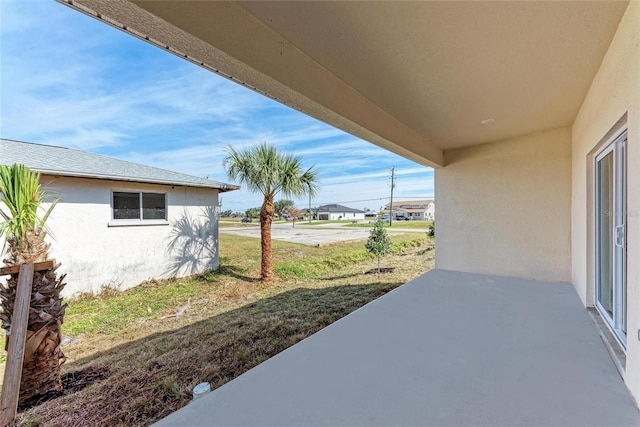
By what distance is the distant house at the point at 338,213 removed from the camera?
41031 millimetres

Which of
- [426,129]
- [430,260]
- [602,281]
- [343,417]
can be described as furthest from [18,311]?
[430,260]

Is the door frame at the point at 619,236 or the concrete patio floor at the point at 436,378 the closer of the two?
the concrete patio floor at the point at 436,378

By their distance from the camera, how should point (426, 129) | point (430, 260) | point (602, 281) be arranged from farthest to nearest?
point (430, 260) < point (426, 129) < point (602, 281)

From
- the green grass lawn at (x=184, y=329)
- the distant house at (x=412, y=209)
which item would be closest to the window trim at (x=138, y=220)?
the green grass lawn at (x=184, y=329)

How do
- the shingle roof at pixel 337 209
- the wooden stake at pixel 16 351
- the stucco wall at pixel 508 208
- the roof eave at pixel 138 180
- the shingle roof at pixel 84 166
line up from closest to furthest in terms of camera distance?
the wooden stake at pixel 16 351
the stucco wall at pixel 508 208
the roof eave at pixel 138 180
the shingle roof at pixel 84 166
the shingle roof at pixel 337 209

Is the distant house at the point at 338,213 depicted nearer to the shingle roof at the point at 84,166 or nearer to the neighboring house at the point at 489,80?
the shingle roof at the point at 84,166

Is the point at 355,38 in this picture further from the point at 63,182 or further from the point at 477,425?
the point at 63,182

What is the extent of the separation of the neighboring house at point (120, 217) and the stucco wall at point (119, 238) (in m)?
0.01

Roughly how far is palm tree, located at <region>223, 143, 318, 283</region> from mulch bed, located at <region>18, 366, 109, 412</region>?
4.12 m

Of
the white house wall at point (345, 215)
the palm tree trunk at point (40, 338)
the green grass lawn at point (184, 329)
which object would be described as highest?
the white house wall at point (345, 215)

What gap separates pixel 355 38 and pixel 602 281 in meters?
3.27

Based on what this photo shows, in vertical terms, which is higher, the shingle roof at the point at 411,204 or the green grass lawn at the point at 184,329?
the shingle roof at the point at 411,204

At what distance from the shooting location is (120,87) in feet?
22.0

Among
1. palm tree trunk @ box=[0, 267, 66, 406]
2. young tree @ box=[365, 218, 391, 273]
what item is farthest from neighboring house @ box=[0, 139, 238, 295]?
young tree @ box=[365, 218, 391, 273]
